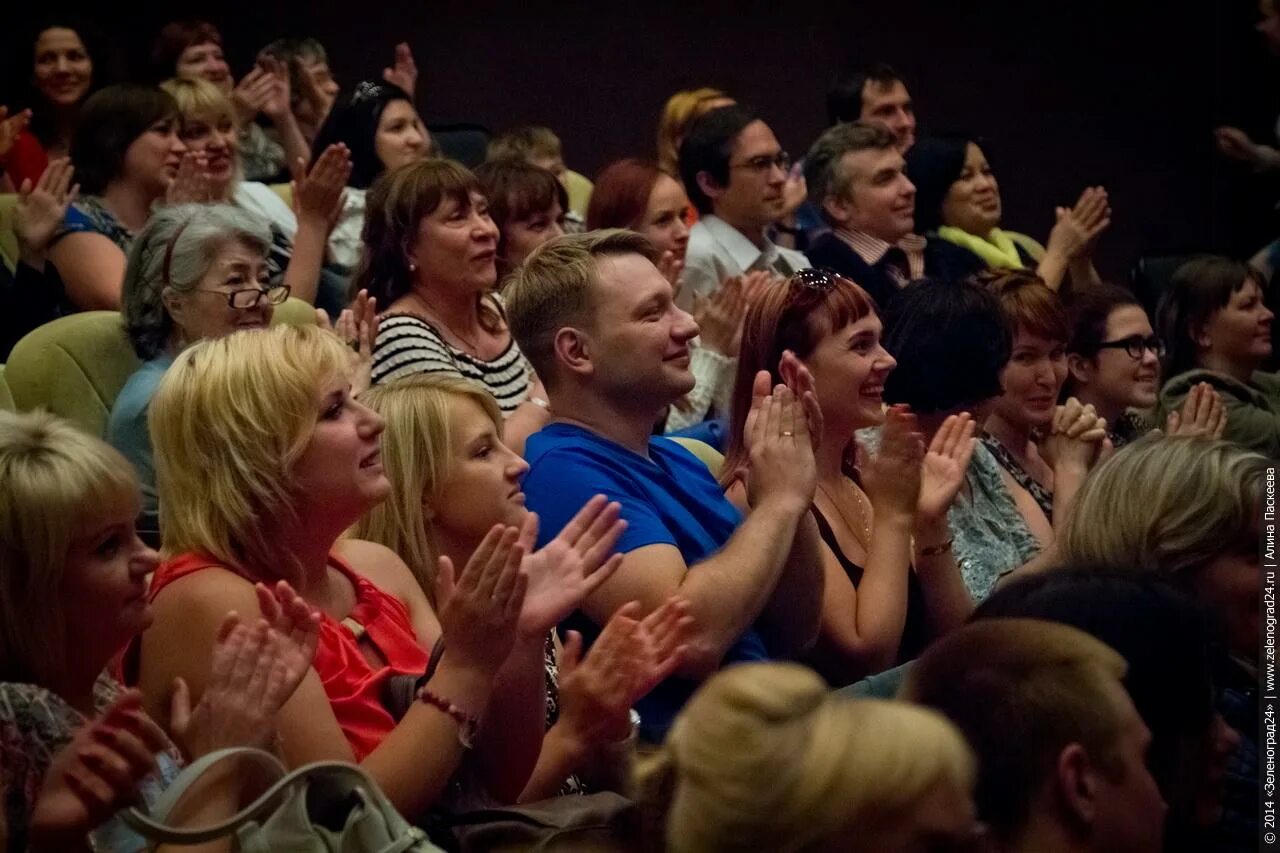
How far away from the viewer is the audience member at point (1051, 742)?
163 centimetres

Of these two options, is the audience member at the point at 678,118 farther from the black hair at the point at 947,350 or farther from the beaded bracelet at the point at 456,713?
the beaded bracelet at the point at 456,713

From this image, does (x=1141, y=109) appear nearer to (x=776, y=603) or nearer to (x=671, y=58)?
(x=671, y=58)

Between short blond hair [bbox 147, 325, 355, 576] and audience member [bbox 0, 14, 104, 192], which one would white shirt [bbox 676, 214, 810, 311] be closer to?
audience member [bbox 0, 14, 104, 192]

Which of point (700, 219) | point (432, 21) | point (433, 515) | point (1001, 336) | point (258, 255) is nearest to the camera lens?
point (433, 515)

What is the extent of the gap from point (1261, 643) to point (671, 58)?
536cm

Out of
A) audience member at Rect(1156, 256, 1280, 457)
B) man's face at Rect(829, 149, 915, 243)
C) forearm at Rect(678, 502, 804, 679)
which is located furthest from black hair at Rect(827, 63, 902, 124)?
forearm at Rect(678, 502, 804, 679)

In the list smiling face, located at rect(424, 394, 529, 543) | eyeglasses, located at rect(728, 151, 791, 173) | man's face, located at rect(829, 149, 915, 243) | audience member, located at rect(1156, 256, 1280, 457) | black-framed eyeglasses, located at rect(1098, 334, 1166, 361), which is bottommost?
audience member, located at rect(1156, 256, 1280, 457)

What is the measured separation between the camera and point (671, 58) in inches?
292

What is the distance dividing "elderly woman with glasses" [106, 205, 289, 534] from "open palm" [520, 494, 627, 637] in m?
1.16

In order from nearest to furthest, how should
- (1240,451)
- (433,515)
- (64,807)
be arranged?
(64,807), (1240,451), (433,515)

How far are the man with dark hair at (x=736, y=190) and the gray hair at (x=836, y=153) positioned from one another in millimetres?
148

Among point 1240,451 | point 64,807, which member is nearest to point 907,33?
point 1240,451

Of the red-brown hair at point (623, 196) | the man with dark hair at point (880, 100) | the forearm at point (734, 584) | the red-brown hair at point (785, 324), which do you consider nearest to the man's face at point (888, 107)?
the man with dark hair at point (880, 100)

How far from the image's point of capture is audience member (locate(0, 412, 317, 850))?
6.31 ft
